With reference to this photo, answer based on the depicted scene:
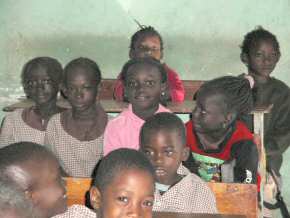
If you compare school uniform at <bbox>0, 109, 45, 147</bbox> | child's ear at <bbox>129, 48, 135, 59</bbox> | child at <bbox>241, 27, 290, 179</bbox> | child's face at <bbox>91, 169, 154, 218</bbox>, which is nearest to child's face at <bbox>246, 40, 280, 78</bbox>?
child at <bbox>241, 27, 290, 179</bbox>

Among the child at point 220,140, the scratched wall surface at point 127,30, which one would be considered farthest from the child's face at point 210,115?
the scratched wall surface at point 127,30

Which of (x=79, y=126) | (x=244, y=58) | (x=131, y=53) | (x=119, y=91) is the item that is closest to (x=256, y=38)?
(x=244, y=58)

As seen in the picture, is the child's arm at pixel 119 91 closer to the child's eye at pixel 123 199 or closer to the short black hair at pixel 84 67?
the short black hair at pixel 84 67

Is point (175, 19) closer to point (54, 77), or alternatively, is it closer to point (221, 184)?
point (54, 77)

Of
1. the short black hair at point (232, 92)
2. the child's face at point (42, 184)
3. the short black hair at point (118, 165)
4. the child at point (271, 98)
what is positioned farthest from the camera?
the child at point (271, 98)

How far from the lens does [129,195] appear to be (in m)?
2.46

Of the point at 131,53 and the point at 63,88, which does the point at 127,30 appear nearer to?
the point at 131,53

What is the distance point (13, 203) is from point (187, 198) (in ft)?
4.56

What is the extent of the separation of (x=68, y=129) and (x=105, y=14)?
157cm

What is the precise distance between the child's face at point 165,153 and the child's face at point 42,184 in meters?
0.78

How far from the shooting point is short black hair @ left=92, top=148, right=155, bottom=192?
252 cm

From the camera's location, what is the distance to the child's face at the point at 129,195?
95.9 inches

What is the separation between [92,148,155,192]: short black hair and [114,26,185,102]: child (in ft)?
7.72

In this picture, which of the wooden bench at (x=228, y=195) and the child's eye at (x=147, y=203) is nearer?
the child's eye at (x=147, y=203)
